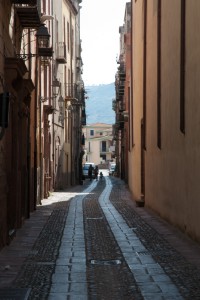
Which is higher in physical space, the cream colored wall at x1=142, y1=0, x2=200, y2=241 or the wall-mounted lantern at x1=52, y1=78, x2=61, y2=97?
the wall-mounted lantern at x1=52, y1=78, x2=61, y2=97

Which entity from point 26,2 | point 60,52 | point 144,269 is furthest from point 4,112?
point 60,52

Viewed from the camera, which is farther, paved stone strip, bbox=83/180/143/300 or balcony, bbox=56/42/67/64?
balcony, bbox=56/42/67/64

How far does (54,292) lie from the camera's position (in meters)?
8.36

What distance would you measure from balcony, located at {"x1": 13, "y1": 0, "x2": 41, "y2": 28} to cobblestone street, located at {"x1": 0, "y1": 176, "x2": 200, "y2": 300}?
16.6 ft

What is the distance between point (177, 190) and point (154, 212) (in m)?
5.54

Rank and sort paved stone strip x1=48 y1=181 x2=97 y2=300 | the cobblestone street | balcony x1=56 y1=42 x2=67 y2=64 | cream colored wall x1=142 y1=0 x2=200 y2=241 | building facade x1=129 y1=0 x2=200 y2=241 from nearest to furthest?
1. paved stone strip x1=48 y1=181 x2=97 y2=300
2. the cobblestone street
3. cream colored wall x1=142 y1=0 x2=200 y2=241
4. building facade x1=129 y1=0 x2=200 y2=241
5. balcony x1=56 y1=42 x2=67 y2=64

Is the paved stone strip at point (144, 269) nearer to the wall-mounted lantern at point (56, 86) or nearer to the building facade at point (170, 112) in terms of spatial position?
the building facade at point (170, 112)

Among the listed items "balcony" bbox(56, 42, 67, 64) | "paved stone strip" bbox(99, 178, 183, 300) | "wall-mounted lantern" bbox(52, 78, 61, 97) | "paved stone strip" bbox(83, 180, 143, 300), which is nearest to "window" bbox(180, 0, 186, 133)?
"paved stone strip" bbox(99, 178, 183, 300)

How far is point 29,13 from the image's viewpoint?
1772 cm

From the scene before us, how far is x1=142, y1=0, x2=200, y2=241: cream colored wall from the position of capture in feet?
44.6

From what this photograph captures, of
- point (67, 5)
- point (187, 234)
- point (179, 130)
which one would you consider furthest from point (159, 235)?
point (67, 5)

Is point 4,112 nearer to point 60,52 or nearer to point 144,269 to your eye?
point 144,269

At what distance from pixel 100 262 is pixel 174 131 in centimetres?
644

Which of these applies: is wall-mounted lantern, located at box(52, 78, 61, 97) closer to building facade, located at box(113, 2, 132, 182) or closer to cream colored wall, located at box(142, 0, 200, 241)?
building facade, located at box(113, 2, 132, 182)
